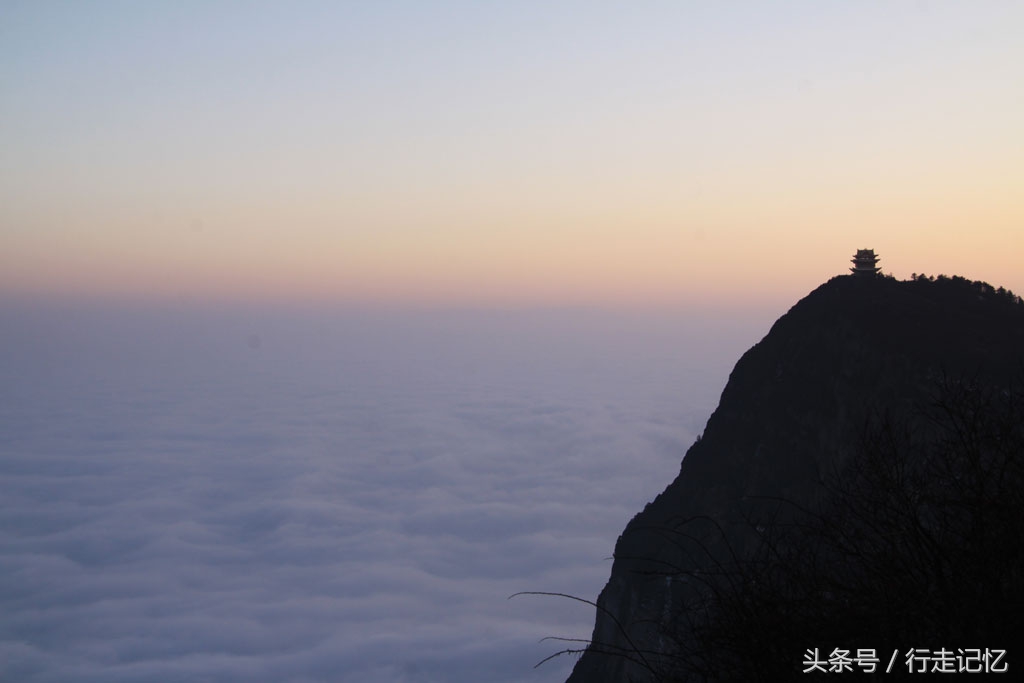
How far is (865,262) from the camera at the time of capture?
1337 inches

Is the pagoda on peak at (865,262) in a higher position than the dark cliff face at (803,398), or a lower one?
higher

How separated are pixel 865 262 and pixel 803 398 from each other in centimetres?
1063

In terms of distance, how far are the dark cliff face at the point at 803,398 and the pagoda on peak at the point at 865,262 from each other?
2.38 m

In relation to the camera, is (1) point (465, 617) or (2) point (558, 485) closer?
(1) point (465, 617)

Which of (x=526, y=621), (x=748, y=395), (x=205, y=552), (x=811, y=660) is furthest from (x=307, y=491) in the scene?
(x=811, y=660)

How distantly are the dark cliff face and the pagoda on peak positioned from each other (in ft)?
7.80

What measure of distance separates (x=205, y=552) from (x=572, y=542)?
8012 centimetres

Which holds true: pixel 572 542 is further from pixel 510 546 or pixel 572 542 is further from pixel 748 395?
pixel 748 395

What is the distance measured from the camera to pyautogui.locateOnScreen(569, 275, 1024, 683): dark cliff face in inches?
952

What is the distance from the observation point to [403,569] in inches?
5487

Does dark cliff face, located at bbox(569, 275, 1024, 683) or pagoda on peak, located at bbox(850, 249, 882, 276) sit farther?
pagoda on peak, located at bbox(850, 249, 882, 276)

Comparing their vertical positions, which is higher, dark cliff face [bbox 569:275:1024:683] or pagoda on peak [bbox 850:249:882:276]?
pagoda on peak [bbox 850:249:882:276]

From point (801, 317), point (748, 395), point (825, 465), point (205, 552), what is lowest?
point (205, 552)

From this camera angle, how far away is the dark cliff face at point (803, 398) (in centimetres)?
2417
